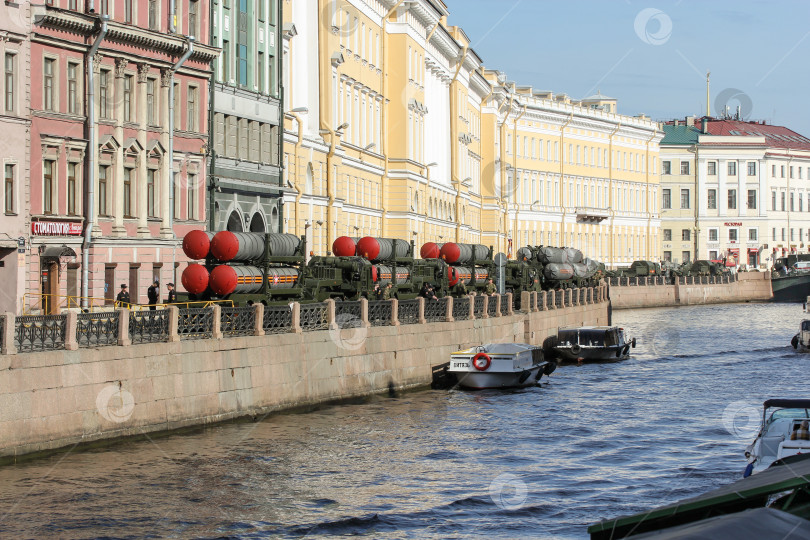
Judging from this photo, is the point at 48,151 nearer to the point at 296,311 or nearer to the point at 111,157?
the point at 111,157

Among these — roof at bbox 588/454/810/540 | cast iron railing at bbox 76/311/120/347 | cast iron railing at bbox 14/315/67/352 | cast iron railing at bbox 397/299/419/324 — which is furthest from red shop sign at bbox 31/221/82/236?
roof at bbox 588/454/810/540

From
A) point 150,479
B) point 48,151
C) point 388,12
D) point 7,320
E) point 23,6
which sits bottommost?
point 150,479

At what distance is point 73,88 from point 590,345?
18.9m

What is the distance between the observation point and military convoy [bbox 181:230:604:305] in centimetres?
2769

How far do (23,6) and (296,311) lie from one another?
9625 millimetres

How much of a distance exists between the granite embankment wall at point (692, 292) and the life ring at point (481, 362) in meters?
49.1

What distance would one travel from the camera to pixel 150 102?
114 ft

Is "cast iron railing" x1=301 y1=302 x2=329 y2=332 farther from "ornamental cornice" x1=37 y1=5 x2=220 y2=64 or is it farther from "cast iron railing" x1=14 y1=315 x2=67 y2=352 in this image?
"ornamental cornice" x1=37 y1=5 x2=220 y2=64

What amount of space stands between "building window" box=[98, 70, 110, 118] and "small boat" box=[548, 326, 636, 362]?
17.3m

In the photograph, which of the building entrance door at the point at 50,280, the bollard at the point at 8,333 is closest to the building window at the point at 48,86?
the building entrance door at the point at 50,280

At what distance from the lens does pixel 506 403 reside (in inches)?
1180

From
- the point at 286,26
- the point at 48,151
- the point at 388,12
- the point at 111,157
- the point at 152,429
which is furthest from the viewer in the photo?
the point at 388,12

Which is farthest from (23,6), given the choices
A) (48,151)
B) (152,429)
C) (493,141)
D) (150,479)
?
(493,141)

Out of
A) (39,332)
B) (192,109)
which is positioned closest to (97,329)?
(39,332)
